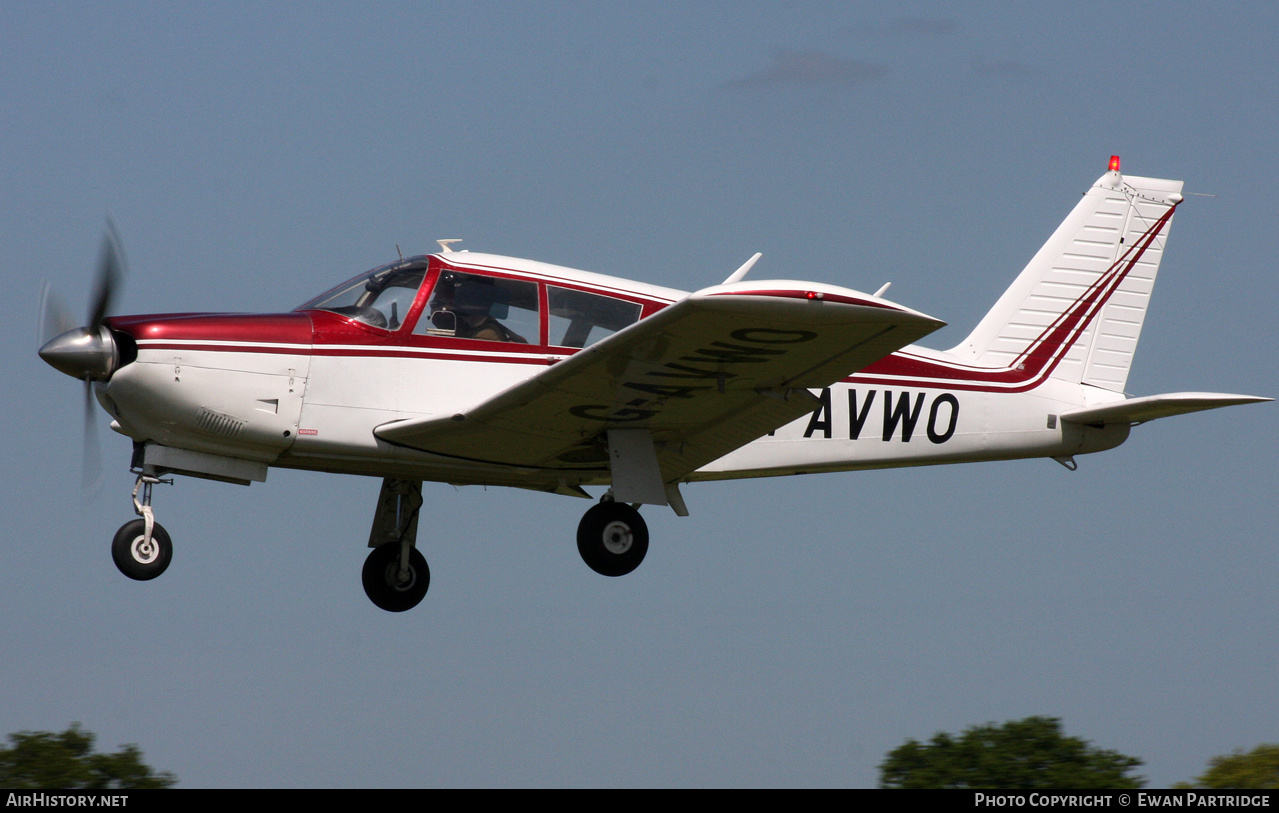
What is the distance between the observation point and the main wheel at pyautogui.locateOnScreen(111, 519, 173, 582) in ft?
34.1

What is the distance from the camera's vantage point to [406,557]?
12594 millimetres

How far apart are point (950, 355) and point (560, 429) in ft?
12.9

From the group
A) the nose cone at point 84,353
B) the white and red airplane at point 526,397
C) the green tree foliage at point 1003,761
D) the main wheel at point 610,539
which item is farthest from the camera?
the green tree foliage at point 1003,761

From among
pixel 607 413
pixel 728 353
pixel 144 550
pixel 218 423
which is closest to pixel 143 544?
pixel 144 550

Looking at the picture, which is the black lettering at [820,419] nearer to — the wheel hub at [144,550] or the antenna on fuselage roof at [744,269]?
the antenna on fuselage roof at [744,269]

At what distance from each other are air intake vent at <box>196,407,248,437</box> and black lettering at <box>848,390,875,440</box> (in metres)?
4.92

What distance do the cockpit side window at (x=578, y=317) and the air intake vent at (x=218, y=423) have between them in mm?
2407

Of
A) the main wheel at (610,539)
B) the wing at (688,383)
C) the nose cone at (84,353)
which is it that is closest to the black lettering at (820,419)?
the wing at (688,383)

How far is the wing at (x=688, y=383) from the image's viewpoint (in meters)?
8.47

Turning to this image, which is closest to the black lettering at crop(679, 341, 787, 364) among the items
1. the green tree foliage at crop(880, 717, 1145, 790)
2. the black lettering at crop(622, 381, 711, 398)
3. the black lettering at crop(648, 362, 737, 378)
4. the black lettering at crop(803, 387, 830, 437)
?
the black lettering at crop(648, 362, 737, 378)

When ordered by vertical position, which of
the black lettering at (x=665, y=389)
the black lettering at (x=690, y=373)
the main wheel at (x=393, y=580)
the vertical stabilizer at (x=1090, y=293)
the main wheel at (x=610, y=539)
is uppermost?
the vertical stabilizer at (x=1090, y=293)

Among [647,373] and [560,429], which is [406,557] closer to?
[560,429]

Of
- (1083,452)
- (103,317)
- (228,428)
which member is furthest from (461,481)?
(1083,452)

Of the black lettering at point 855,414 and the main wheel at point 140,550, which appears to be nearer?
the main wheel at point 140,550
